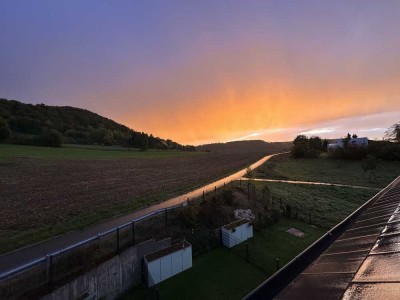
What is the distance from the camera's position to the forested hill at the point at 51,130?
7869 cm

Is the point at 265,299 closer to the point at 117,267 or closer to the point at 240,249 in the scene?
the point at 117,267

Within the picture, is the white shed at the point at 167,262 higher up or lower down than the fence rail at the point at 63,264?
lower down

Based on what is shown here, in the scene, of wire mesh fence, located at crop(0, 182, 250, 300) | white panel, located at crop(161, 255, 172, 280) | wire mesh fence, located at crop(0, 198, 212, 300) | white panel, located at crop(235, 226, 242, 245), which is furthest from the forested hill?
white panel, located at crop(161, 255, 172, 280)

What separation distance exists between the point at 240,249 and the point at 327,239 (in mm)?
13340

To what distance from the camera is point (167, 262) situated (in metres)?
14.9

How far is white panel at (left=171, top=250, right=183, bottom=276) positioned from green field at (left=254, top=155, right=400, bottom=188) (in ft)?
116

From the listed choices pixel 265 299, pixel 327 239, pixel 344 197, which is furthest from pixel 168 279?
pixel 344 197

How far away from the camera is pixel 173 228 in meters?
18.6

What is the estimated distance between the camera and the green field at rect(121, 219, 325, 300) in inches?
542

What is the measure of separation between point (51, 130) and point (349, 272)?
9365 cm

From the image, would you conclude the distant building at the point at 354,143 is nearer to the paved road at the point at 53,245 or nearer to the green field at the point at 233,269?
the green field at the point at 233,269

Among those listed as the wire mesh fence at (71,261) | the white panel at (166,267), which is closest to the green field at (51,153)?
the wire mesh fence at (71,261)

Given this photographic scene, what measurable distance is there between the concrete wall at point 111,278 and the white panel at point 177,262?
158cm

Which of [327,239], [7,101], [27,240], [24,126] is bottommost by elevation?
[27,240]
